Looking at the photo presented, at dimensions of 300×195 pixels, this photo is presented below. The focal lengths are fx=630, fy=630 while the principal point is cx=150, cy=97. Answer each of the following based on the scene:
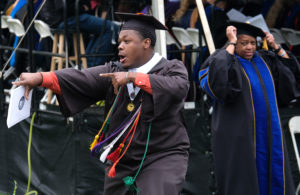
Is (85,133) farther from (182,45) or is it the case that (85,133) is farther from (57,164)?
(182,45)

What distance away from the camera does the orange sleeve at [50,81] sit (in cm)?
464

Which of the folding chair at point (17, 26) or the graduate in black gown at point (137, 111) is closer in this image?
the graduate in black gown at point (137, 111)

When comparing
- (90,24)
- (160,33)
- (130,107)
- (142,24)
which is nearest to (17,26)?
(90,24)

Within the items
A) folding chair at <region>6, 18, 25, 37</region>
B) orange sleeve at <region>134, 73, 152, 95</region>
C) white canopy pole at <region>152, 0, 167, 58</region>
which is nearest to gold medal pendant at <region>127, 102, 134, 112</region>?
orange sleeve at <region>134, 73, 152, 95</region>

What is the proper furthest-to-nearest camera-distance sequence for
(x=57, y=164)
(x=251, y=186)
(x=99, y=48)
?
(x=99, y=48) < (x=57, y=164) < (x=251, y=186)

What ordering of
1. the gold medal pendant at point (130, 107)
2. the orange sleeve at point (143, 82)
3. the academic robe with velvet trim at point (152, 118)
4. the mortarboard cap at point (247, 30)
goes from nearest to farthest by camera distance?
the orange sleeve at point (143, 82) → the academic robe with velvet trim at point (152, 118) → the gold medal pendant at point (130, 107) → the mortarboard cap at point (247, 30)

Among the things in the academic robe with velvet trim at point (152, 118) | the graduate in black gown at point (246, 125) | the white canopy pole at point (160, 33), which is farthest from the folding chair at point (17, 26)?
the academic robe with velvet trim at point (152, 118)

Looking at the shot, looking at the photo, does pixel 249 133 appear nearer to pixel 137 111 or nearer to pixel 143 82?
pixel 137 111

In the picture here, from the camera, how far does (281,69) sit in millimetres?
5941

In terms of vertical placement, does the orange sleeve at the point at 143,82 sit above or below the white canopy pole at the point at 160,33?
below

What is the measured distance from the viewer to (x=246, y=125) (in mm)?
5742

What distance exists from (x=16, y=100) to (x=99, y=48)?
127 inches

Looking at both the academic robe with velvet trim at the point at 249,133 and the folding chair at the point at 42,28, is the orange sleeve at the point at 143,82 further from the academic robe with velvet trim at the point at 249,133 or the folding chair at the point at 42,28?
the folding chair at the point at 42,28

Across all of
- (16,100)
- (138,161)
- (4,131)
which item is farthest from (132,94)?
(4,131)
